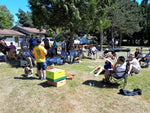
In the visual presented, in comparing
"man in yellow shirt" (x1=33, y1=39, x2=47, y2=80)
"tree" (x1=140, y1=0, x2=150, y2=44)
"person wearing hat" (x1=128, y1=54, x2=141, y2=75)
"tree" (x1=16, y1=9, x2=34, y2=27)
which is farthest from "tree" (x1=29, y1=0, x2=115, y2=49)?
"tree" (x1=16, y1=9, x2=34, y2=27)

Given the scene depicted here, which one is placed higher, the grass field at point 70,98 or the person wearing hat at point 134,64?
the person wearing hat at point 134,64

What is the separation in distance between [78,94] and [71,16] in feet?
20.8

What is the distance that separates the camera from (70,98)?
12.8 feet

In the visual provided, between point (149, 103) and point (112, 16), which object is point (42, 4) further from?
point (112, 16)

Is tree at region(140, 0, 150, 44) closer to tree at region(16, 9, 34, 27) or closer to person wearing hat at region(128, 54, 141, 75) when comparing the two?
person wearing hat at region(128, 54, 141, 75)

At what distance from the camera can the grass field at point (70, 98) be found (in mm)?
3332

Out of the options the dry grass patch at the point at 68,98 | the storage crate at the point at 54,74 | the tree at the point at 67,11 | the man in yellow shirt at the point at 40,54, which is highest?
the tree at the point at 67,11

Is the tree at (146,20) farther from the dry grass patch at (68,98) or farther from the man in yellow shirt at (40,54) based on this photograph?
the man in yellow shirt at (40,54)

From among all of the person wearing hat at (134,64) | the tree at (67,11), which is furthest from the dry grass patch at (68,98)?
the tree at (67,11)

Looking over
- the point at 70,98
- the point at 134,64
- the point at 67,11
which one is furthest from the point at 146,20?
the point at 70,98

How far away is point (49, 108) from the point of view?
11.1 feet

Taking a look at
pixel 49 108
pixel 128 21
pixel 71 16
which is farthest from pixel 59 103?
pixel 128 21

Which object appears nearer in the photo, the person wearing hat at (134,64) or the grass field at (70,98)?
the grass field at (70,98)

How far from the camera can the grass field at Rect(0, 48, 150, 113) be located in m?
3.33
